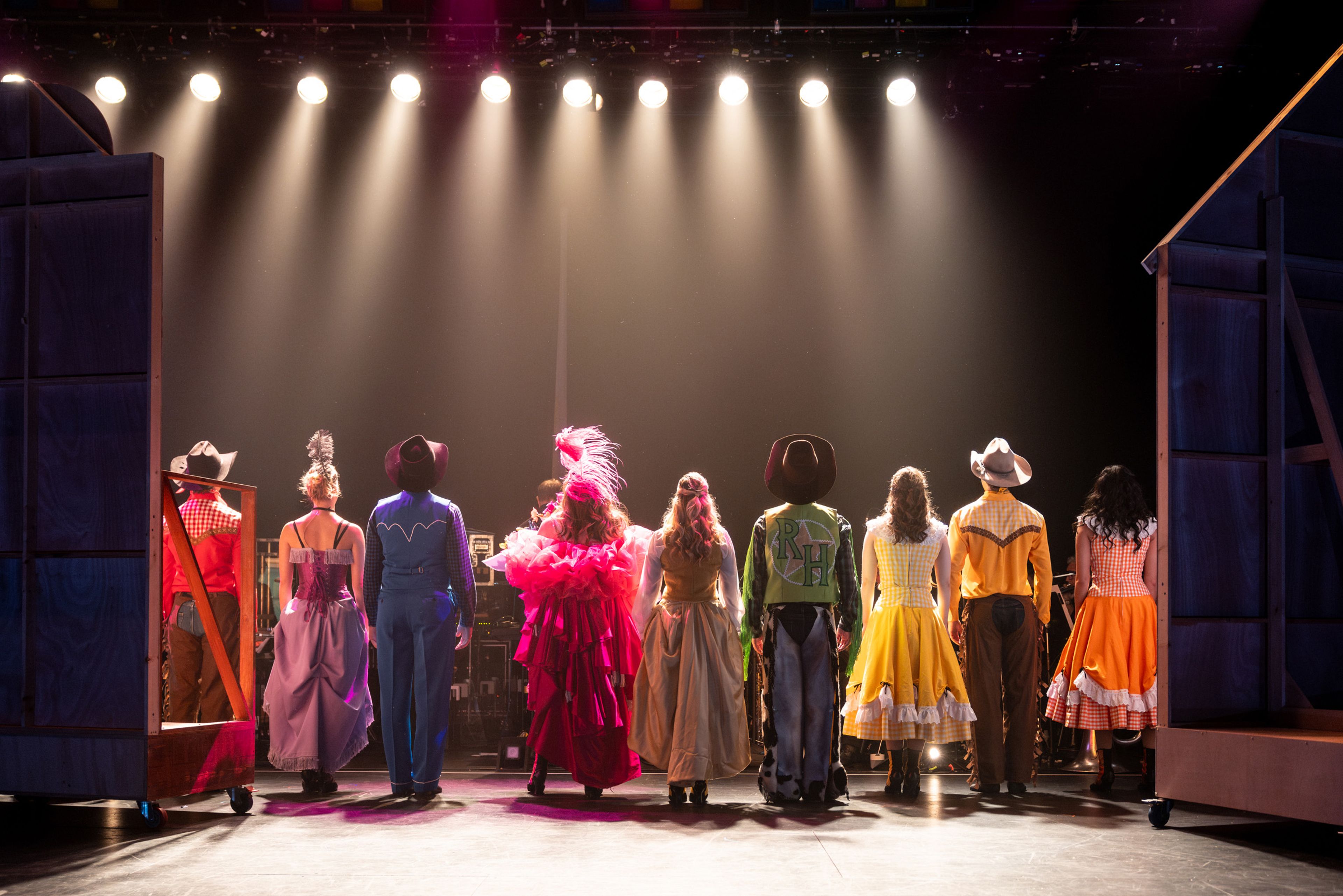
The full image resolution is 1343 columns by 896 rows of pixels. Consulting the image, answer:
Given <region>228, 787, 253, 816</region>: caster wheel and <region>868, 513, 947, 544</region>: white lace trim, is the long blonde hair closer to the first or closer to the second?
<region>868, 513, 947, 544</region>: white lace trim

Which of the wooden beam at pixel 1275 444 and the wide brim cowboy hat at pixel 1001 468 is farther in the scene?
the wide brim cowboy hat at pixel 1001 468

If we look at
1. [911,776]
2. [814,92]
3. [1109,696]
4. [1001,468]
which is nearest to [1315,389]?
[1001,468]

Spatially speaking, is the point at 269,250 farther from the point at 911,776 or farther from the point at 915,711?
the point at 911,776

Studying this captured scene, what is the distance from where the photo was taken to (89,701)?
14.3ft

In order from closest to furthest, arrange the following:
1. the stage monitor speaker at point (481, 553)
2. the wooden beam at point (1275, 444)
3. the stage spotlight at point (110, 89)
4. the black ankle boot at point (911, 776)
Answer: the wooden beam at point (1275, 444), the black ankle boot at point (911, 776), the stage monitor speaker at point (481, 553), the stage spotlight at point (110, 89)

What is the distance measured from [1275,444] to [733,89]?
4.73 metres

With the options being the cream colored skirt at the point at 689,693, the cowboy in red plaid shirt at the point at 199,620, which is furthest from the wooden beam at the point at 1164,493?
the cowboy in red plaid shirt at the point at 199,620

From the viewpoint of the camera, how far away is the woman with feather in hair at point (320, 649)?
5473 mm

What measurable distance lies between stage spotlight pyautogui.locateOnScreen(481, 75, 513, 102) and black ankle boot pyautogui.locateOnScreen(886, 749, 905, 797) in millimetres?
5734

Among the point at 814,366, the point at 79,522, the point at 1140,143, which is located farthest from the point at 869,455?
the point at 79,522

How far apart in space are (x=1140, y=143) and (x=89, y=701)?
8.48 metres

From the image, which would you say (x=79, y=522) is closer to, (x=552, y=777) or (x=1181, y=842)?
(x=552, y=777)

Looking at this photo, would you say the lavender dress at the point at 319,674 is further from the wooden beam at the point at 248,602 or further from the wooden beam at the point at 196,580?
the wooden beam at the point at 196,580

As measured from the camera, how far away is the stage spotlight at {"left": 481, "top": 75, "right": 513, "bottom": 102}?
7910 mm
